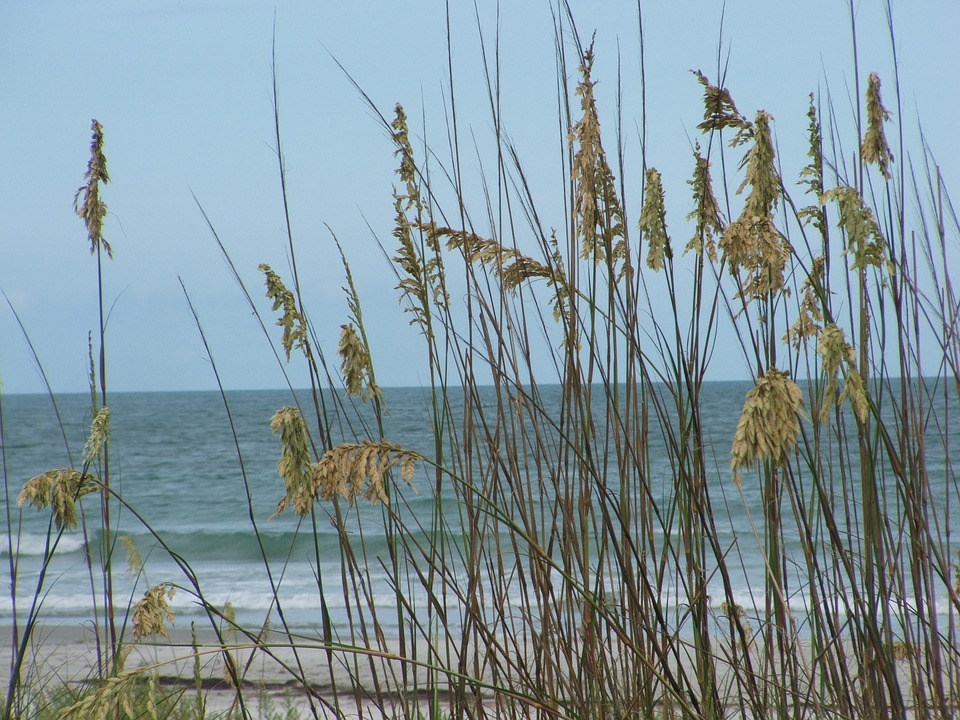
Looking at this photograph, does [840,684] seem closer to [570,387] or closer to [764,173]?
[570,387]

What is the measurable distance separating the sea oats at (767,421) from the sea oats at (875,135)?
368 millimetres

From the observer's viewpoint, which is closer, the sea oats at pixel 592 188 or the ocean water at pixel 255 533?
the sea oats at pixel 592 188

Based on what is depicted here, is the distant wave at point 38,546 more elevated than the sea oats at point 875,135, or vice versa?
the sea oats at point 875,135

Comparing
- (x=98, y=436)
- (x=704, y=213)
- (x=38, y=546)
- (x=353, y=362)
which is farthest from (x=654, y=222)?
(x=38, y=546)

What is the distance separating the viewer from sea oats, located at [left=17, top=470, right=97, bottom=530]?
1.11 metres

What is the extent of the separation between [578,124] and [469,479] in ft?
1.96

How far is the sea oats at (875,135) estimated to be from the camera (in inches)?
43.2

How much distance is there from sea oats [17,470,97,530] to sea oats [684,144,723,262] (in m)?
0.93

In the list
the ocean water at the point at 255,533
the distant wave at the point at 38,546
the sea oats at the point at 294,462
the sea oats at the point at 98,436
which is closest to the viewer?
the sea oats at the point at 294,462

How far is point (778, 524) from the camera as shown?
1.30 m

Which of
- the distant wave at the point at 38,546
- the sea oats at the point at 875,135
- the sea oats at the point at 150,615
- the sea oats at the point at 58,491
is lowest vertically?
the distant wave at the point at 38,546

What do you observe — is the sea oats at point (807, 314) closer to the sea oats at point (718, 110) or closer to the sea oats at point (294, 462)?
the sea oats at point (718, 110)

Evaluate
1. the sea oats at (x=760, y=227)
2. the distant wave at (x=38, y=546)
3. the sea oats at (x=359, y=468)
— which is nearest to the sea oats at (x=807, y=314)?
the sea oats at (x=760, y=227)

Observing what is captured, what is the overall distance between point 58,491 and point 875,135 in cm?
121
